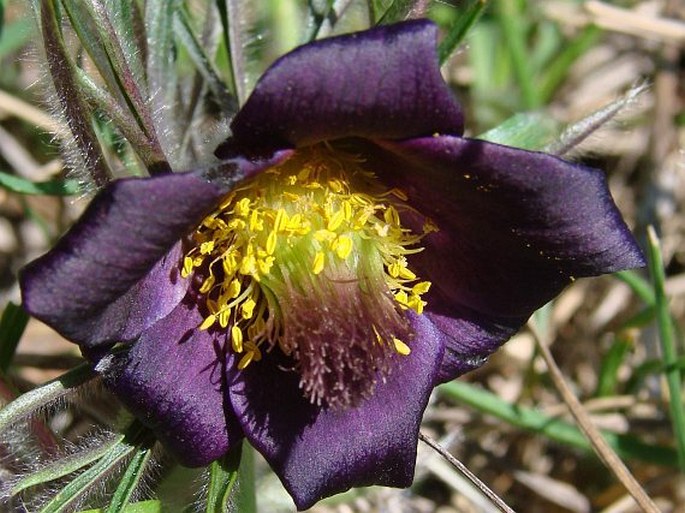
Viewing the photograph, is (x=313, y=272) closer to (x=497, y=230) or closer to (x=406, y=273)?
(x=406, y=273)

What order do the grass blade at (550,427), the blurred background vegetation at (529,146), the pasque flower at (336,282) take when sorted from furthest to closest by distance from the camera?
1. the grass blade at (550,427)
2. the blurred background vegetation at (529,146)
3. the pasque flower at (336,282)

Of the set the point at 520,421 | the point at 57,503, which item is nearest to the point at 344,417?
the point at 57,503

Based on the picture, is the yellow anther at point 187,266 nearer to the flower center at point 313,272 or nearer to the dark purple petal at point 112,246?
the flower center at point 313,272

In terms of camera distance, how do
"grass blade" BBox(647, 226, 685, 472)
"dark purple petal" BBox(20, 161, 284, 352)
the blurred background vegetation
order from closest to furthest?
"dark purple petal" BBox(20, 161, 284, 352) < the blurred background vegetation < "grass blade" BBox(647, 226, 685, 472)

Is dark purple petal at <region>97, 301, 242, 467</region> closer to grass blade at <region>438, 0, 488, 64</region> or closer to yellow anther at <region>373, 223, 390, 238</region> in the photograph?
yellow anther at <region>373, 223, 390, 238</region>

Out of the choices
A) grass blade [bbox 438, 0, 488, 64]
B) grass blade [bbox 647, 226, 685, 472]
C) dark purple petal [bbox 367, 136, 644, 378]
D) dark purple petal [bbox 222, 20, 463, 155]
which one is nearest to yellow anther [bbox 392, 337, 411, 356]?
dark purple petal [bbox 367, 136, 644, 378]

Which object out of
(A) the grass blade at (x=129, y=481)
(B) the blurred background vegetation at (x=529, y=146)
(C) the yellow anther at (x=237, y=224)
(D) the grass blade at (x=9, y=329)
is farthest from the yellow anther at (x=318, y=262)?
(D) the grass blade at (x=9, y=329)

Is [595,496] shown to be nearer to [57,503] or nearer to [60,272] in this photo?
[57,503]
